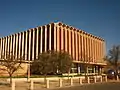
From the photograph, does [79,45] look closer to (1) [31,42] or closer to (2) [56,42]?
(2) [56,42]

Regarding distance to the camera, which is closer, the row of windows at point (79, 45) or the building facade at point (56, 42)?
the building facade at point (56, 42)

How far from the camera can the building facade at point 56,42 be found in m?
77.5

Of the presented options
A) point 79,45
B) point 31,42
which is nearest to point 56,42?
point 31,42

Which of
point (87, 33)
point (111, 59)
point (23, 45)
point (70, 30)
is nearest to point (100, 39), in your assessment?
point (87, 33)

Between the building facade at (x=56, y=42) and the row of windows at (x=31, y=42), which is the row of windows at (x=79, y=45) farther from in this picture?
the row of windows at (x=31, y=42)

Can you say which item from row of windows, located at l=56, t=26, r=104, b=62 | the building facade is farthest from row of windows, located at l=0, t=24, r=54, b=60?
row of windows, located at l=56, t=26, r=104, b=62

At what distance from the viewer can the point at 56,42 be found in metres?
76.1

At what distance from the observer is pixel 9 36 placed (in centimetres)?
10000

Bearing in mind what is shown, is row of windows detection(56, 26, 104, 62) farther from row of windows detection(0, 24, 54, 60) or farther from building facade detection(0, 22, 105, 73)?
row of windows detection(0, 24, 54, 60)

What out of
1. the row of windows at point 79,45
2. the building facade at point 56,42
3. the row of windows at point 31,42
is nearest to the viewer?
the building facade at point 56,42

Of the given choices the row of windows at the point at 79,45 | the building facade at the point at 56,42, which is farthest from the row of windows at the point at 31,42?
the row of windows at the point at 79,45

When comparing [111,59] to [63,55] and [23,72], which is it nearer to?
[63,55]

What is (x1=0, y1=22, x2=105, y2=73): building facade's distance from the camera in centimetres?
7750

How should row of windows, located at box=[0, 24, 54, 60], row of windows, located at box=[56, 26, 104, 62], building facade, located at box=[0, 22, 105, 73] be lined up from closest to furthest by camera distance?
building facade, located at box=[0, 22, 105, 73] → row of windows, located at box=[56, 26, 104, 62] → row of windows, located at box=[0, 24, 54, 60]
